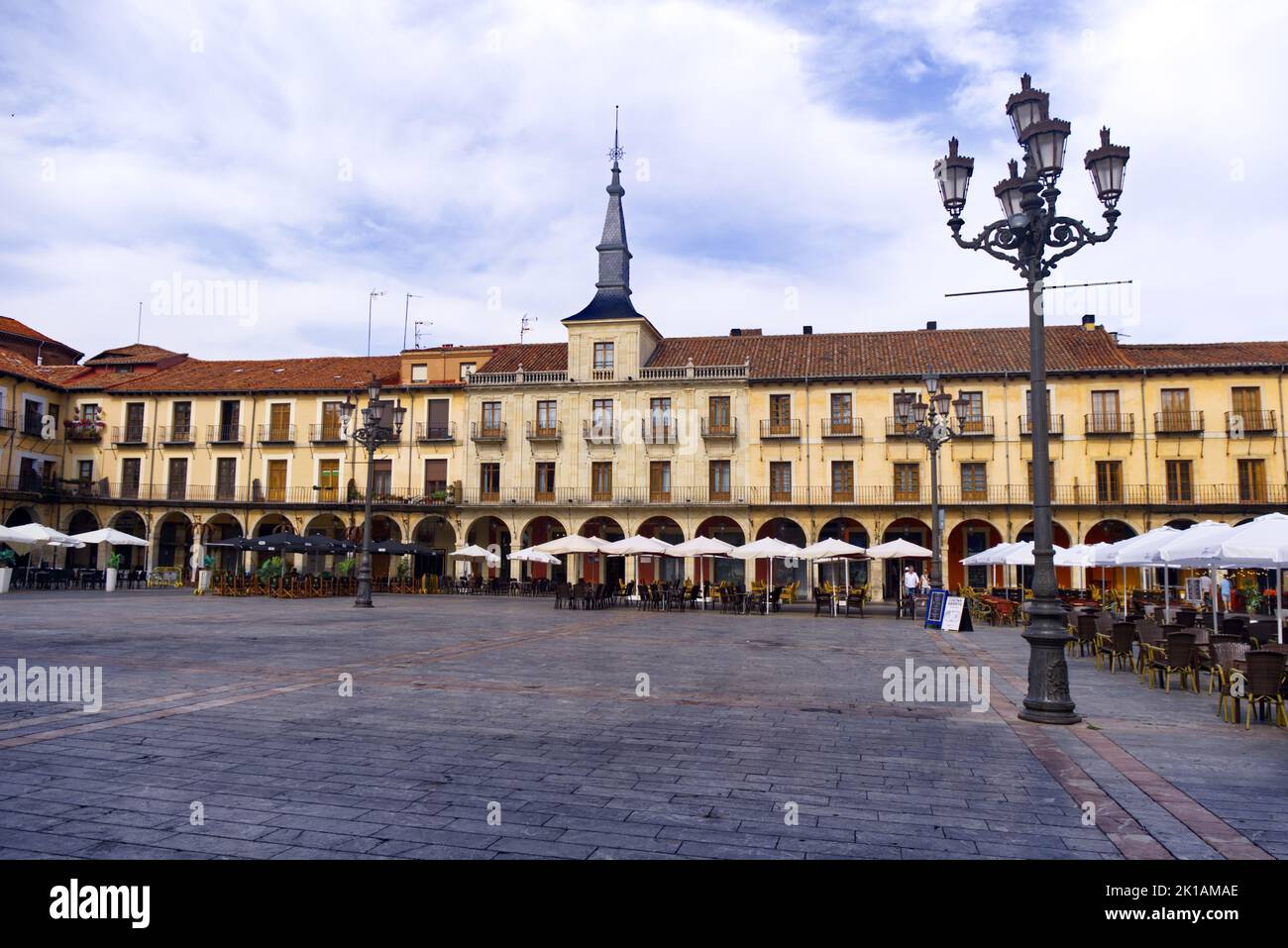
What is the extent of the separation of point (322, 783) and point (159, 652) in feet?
27.2

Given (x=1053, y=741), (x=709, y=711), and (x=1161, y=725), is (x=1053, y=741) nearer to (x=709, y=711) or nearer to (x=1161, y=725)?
(x=1161, y=725)

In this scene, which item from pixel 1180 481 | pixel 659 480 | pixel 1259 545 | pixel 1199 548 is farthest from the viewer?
pixel 659 480

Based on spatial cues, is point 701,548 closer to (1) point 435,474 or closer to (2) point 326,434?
(1) point 435,474

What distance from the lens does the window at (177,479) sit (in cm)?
3975

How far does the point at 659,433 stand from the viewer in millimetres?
36625

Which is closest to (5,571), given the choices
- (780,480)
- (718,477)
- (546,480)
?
(546,480)

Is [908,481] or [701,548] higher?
[908,481]

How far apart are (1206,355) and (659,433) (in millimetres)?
21984

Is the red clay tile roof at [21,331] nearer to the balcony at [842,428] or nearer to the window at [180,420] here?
the window at [180,420]

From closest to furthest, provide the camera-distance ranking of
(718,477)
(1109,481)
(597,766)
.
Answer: (597,766) → (1109,481) → (718,477)

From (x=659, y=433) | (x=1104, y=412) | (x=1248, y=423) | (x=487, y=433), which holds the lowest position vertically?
(x=1248, y=423)

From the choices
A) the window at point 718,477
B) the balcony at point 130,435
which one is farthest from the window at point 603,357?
the balcony at point 130,435

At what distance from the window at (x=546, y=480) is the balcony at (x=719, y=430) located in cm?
697

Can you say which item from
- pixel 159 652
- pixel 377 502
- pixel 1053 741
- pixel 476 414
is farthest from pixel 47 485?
pixel 1053 741
